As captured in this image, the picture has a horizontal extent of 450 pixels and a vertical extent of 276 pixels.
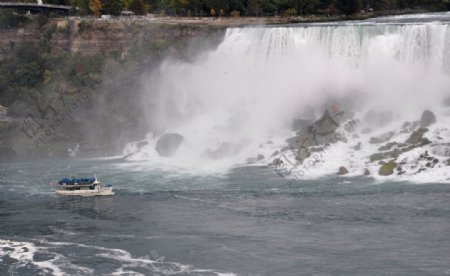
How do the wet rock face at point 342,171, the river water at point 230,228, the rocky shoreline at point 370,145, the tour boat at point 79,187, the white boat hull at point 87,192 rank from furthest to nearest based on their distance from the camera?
the wet rock face at point 342,171, the rocky shoreline at point 370,145, the tour boat at point 79,187, the white boat hull at point 87,192, the river water at point 230,228

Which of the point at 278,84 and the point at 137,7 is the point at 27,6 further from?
the point at 278,84

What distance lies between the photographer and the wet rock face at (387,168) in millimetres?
55031

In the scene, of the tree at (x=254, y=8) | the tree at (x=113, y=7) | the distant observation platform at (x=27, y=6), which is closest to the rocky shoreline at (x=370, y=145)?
the tree at (x=254, y=8)

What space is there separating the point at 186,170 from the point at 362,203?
17692 millimetres

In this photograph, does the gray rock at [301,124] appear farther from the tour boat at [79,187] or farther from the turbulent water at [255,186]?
the tour boat at [79,187]

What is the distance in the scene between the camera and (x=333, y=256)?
3881 cm

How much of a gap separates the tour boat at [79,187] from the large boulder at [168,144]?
512 inches

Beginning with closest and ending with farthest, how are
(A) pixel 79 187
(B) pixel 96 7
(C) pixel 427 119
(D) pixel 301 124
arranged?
(A) pixel 79 187 < (C) pixel 427 119 < (D) pixel 301 124 < (B) pixel 96 7

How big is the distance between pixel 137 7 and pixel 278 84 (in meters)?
26.6

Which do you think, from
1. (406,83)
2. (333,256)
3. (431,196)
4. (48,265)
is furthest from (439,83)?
(48,265)

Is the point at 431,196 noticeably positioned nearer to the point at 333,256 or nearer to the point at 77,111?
the point at 333,256

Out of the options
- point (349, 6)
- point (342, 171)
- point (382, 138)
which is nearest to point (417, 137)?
point (382, 138)

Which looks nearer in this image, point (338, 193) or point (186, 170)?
point (338, 193)

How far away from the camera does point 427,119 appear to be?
2419 inches
